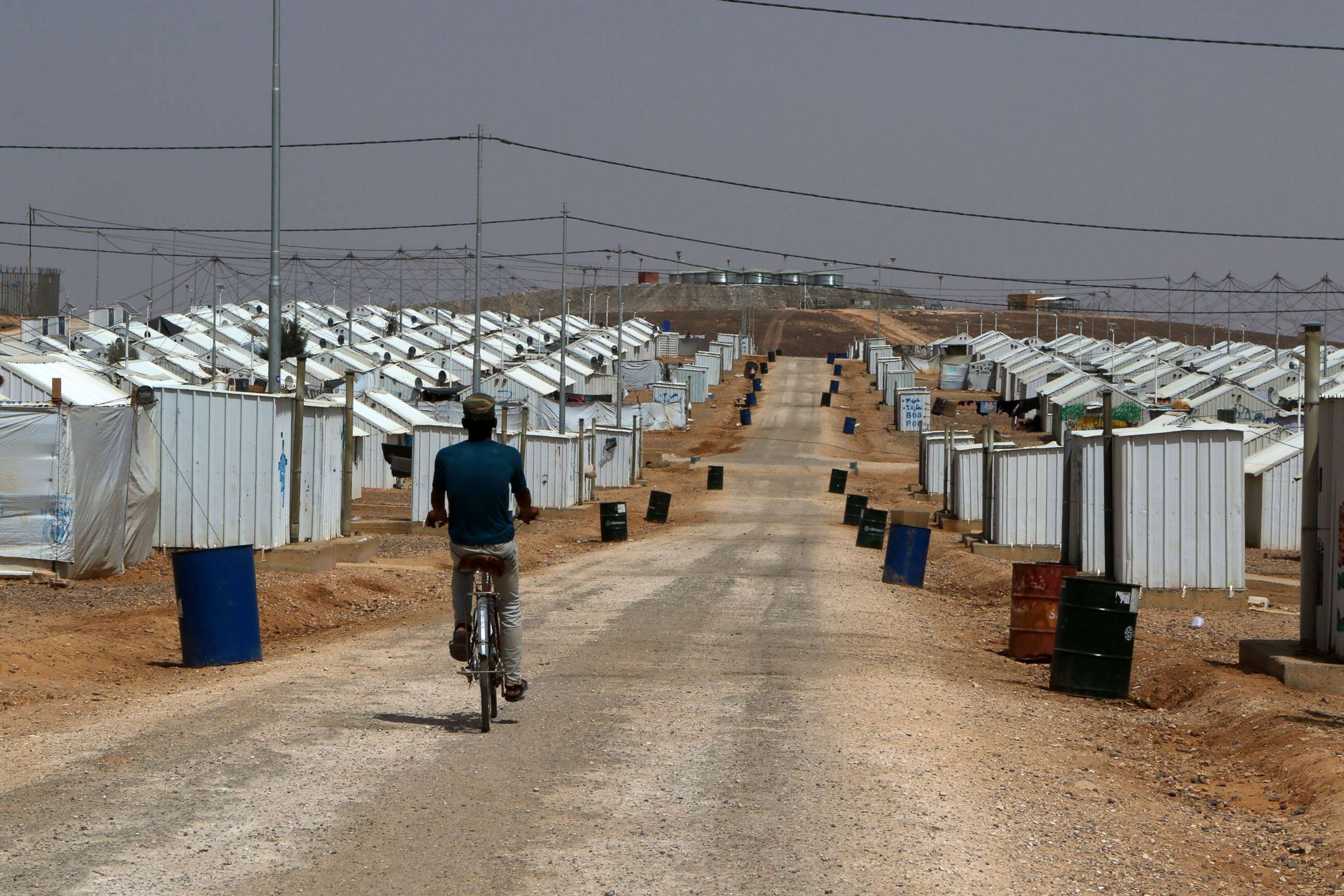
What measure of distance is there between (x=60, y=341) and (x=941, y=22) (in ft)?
201

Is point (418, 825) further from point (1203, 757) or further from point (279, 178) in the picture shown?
point (279, 178)

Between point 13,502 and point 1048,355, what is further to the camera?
point 1048,355

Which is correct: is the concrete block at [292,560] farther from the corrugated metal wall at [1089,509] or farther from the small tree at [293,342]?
the small tree at [293,342]

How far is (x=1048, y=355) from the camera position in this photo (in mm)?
95688

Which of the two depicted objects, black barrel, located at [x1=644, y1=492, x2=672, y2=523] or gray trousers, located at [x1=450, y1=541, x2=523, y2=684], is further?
black barrel, located at [x1=644, y1=492, x2=672, y2=523]

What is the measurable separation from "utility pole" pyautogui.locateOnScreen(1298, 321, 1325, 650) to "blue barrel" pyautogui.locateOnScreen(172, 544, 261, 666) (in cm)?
848

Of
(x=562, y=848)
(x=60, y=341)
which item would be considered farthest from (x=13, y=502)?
(x=60, y=341)

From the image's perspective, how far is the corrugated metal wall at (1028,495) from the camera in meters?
25.2

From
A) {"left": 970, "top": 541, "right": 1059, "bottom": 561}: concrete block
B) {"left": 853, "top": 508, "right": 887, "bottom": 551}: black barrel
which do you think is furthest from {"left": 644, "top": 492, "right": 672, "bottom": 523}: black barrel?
{"left": 970, "top": 541, "right": 1059, "bottom": 561}: concrete block

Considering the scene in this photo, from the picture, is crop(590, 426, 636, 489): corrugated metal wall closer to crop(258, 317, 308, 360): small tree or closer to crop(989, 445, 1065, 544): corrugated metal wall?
crop(989, 445, 1065, 544): corrugated metal wall

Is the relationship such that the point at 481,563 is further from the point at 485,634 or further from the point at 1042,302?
the point at 1042,302

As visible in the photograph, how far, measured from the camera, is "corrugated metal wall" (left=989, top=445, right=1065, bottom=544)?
993 inches

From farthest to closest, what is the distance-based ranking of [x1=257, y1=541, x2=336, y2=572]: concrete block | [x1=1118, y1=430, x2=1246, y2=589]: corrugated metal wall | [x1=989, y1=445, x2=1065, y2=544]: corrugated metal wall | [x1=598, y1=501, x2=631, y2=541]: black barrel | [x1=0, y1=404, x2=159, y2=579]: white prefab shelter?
1. [x1=598, y1=501, x2=631, y2=541]: black barrel
2. [x1=989, y1=445, x2=1065, y2=544]: corrugated metal wall
3. [x1=1118, y1=430, x2=1246, y2=589]: corrugated metal wall
4. [x1=257, y1=541, x2=336, y2=572]: concrete block
5. [x1=0, y1=404, x2=159, y2=579]: white prefab shelter

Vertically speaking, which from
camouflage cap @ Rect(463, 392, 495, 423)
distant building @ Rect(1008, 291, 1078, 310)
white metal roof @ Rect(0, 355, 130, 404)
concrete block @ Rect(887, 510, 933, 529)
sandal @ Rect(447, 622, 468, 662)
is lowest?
concrete block @ Rect(887, 510, 933, 529)
